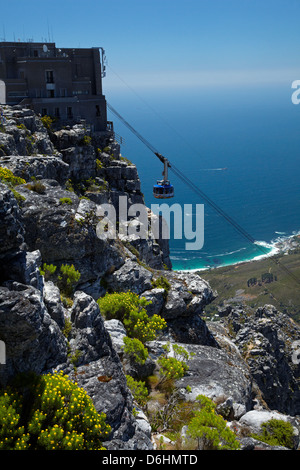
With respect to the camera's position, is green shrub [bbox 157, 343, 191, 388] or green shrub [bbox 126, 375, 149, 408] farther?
green shrub [bbox 157, 343, 191, 388]

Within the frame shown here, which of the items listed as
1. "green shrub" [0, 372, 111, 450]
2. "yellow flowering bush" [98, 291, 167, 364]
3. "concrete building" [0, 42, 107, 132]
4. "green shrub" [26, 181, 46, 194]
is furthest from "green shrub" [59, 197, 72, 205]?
"concrete building" [0, 42, 107, 132]

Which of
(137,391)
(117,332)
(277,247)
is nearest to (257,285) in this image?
(277,247)

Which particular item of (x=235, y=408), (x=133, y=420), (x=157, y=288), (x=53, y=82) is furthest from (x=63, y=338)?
(x=53, y=82)

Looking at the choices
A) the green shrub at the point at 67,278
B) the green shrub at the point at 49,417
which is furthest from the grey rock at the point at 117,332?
the green shrub at the point at 49,417

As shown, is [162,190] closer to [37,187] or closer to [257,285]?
[37,187]

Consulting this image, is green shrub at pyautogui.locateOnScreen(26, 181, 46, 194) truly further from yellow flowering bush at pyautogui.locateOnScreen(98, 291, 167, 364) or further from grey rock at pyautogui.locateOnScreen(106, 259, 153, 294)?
yellow flowering bush at pyautogui.locateOnScreen(98, 291, 167, 364)
